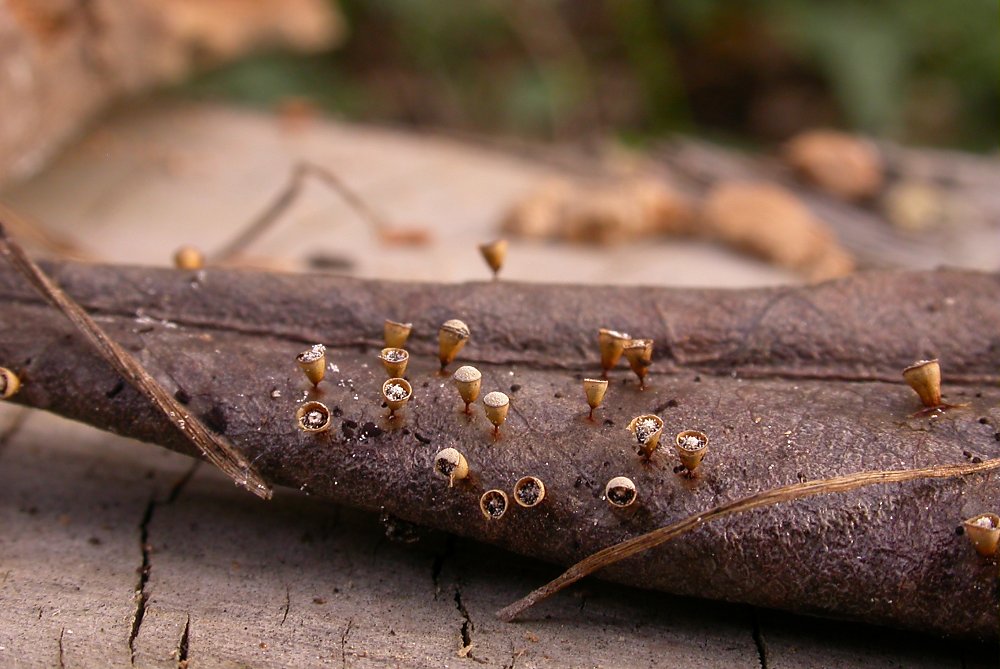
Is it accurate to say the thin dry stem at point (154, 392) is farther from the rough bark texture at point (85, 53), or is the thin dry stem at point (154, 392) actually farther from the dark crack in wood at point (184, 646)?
the rough bark texture at point (85, 53)

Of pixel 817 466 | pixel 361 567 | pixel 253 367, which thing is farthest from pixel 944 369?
pixel 253 367

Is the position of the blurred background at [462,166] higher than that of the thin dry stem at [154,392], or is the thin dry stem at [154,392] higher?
the blurred background at [462,166]

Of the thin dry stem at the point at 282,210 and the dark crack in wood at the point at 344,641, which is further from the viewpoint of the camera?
the thin dry stem at the point at 282,210

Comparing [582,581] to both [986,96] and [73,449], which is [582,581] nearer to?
[73,449]

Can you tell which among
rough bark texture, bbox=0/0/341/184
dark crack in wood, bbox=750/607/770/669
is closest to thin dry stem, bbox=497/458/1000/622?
dark crack in wood, bbox=750/607/770/669

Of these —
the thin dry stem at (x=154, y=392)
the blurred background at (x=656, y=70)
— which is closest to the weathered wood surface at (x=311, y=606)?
the thin dry stem at (x=154, y=392)

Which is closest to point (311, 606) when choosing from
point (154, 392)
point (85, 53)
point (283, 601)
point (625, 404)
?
point (283, 601)

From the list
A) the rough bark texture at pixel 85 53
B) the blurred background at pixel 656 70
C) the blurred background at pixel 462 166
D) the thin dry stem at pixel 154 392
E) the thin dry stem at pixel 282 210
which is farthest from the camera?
the blurred background at pixel 656 70

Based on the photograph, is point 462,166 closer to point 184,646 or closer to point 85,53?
point 85,53
